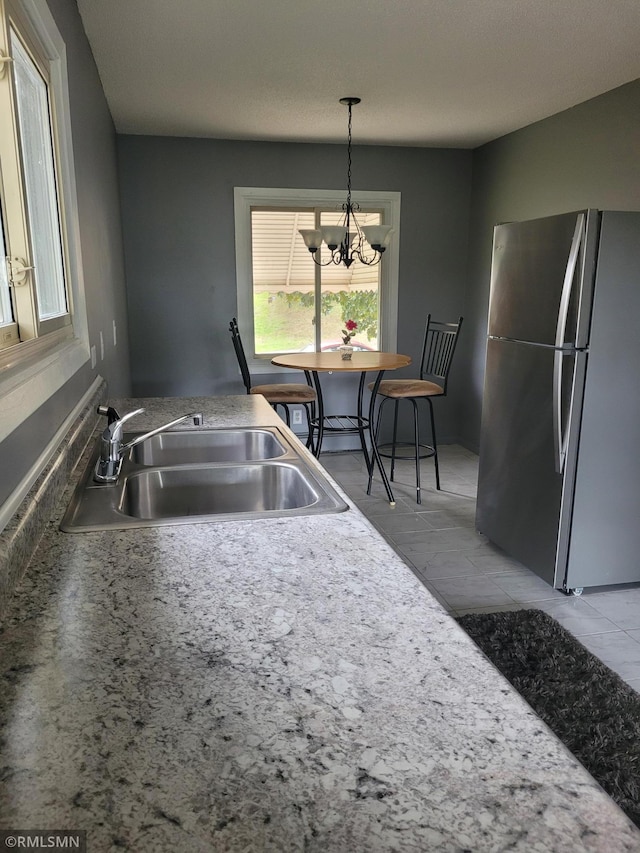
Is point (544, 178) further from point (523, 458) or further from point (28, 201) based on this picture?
point (28, 201)

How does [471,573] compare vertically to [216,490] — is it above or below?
below

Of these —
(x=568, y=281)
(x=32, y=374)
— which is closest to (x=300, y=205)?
(x=568, y=281)

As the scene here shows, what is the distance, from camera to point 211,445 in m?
1.94

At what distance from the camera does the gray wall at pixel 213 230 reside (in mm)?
4484

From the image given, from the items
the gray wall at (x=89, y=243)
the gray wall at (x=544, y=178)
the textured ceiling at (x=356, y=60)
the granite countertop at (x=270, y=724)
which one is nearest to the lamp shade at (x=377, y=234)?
the textured ceiling at (x=356, y=60)

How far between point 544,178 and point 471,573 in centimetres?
270

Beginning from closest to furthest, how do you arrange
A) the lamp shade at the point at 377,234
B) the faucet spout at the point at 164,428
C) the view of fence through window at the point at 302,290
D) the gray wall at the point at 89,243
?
the gray wall at the point at 89,243 < the faucet spout at the point at 164,428 < the lamp shade at the point at 377,234 < the view of fence through window at the point at 302,290

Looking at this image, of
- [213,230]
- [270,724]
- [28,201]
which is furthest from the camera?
[213,230]

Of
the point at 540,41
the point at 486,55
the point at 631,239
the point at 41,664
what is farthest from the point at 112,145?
the point at 41,664

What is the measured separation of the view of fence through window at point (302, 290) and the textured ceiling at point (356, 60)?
0.80 m

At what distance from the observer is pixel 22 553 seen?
3.02 ft

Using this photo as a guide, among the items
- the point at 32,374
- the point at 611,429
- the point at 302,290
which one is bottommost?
the point at 611,429

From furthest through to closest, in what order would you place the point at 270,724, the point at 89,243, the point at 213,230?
the point at 213,230 < the point at 89,243 < the point at 270,724

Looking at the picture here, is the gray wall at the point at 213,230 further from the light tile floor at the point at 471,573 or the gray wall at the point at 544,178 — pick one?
the light tile floor at the point at 471,573
